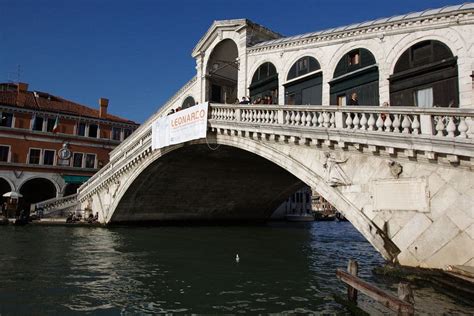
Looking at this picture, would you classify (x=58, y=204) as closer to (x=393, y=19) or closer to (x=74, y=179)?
(x=74, y=179)

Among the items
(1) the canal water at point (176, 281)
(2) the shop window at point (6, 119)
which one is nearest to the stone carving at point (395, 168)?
(1) the canal water at point (176, 281)

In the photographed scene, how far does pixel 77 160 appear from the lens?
34594mm

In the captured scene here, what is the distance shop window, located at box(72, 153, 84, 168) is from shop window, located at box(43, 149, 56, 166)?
5.80 ft

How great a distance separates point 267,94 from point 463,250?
11347 mm

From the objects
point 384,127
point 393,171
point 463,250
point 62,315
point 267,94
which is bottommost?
point 62,315

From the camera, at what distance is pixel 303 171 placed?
12156mm

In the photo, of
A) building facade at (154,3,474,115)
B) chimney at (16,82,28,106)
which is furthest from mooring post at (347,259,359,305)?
chimney at (16,82,28,106)

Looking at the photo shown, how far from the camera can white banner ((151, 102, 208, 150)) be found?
16594 mm

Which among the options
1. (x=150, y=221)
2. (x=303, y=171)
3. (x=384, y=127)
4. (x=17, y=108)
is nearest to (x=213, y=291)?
(x=303, y=171)

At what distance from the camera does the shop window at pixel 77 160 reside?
3444 cm

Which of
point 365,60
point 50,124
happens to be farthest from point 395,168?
point 50,124

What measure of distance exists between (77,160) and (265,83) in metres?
23.7

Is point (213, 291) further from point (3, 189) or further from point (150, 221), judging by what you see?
point (3, 189)

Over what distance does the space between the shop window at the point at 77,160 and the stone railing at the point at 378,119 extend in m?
25.0
